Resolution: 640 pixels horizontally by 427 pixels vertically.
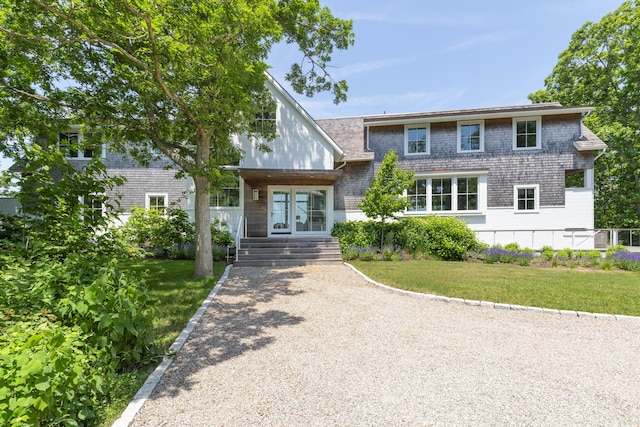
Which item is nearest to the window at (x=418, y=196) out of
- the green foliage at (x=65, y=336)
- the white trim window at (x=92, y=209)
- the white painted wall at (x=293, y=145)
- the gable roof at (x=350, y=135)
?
the gable roof at (x=350, y=135)

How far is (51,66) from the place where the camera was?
7.88m

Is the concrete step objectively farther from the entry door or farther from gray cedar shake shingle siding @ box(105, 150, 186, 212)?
gray cedar shake shingle siding @ box(105, 150, 186, 212)

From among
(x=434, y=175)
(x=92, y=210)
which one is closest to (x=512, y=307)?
(x=92, y=210)

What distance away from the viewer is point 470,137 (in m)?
15.4

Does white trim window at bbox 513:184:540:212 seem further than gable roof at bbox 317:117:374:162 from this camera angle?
No

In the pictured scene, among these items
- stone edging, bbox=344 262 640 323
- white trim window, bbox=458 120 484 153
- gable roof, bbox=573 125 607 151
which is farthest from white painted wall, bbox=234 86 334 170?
gable roof, bbox=573 125 607 151

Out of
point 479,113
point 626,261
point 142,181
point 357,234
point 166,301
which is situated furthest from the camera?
→ point 142,181

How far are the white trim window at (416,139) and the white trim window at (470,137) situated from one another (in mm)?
1732

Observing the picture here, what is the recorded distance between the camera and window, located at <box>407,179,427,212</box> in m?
15.4

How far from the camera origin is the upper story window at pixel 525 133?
14836 mm

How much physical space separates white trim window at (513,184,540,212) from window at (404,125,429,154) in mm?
5160

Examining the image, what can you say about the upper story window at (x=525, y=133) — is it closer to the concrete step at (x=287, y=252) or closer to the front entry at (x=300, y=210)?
the front entry at (x=300, y=210)

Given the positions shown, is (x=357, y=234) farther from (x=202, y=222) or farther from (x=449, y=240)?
(x=202, y=222)

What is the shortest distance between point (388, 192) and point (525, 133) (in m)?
8.90
